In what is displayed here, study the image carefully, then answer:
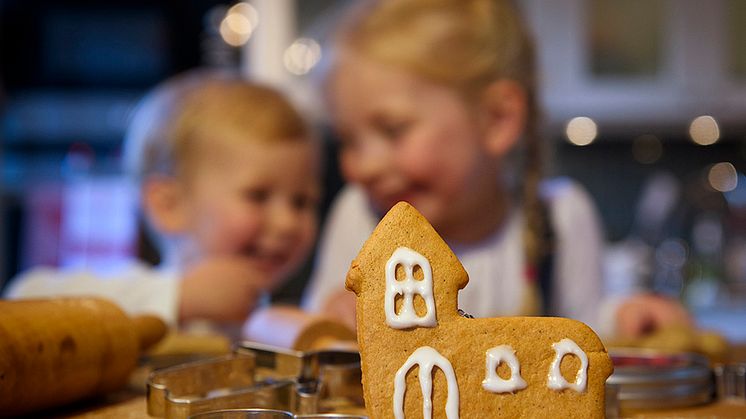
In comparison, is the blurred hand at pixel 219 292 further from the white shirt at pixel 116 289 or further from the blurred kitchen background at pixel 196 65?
the blurred kitchen background at pixel 196 65

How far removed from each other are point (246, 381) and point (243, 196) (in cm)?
70

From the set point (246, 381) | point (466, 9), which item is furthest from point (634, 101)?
point (246, 381)

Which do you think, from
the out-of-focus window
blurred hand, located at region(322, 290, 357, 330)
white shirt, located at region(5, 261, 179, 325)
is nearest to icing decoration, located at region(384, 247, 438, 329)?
white shirt, located at region(5, 261, 179, 325)

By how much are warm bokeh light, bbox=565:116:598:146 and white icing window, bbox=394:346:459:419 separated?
2.22 meters

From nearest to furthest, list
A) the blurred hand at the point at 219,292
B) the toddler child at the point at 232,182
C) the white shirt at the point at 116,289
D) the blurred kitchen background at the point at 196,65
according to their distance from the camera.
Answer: the white shirt at the point at 116,289 < the blurred hand at the point at 219,292 < the toddler child at the point at 232,182 < the blurred kitchen background at the point at 196,65

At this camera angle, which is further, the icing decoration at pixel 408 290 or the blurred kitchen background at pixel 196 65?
the blurred kitchen background at pixel 196 65

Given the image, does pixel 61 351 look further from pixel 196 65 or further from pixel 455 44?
pixel 196 65

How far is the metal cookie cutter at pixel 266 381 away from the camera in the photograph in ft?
1.65

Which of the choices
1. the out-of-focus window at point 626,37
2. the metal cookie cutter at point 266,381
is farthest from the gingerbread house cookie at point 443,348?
the out-of-focus window at point 626,37

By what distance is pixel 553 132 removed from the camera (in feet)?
8.44

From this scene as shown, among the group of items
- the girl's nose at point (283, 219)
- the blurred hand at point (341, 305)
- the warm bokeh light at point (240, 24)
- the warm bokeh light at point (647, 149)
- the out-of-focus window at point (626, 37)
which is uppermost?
the out-of-focus window at point (626, 37)

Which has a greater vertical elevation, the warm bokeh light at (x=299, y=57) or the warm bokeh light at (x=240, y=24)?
the warm bokeh light at (x=240, y=24)

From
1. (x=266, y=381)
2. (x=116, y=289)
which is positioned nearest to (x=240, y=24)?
(x=116, y=289)

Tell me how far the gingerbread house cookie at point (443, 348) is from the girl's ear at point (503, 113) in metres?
0.91
